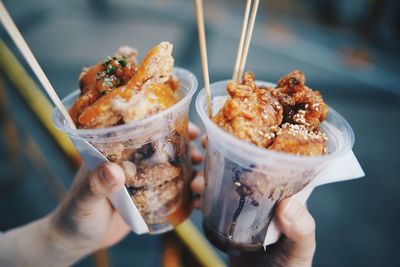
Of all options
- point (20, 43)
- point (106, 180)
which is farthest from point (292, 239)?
point (20, 43)

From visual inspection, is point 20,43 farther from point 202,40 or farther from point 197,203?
point 197,203

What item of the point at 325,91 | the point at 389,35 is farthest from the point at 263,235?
the point at 389,35

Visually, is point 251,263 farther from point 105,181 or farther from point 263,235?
point 105,181

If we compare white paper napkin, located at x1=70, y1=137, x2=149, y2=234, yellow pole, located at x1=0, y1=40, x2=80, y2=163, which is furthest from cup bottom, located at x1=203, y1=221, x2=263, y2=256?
yellow pole, located at x1=0, y1=40, x2=80, y2=163

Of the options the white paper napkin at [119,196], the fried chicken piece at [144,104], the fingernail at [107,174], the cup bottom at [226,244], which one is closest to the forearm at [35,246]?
the white paper napkin at [119,196]

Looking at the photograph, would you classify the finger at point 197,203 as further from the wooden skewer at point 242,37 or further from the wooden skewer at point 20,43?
the wooden skewer at point 20,43
